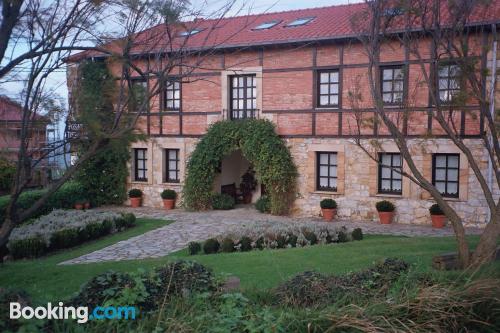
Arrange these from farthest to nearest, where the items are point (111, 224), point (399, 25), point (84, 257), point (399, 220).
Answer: point (399, 220) < point (111, 224) < point (84, 257) < point (399, 25)

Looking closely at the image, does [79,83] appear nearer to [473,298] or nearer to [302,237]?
[473,298]

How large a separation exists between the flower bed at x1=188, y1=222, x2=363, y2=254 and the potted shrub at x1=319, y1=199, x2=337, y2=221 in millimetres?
2995

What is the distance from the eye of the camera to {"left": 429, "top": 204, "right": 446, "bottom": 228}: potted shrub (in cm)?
1303

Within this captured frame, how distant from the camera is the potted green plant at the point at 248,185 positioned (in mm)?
17781

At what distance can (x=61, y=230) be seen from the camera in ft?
37.4

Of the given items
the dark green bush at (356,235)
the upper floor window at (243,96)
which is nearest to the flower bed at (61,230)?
the upper floor window at (243,96)

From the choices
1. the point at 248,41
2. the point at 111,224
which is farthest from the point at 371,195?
the point at 111,224

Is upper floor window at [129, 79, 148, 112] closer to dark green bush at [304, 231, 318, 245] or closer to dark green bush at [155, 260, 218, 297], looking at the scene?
dark green bush at [155, 260, 218, 297]

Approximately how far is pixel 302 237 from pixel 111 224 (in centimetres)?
523

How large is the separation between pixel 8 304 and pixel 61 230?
814cm

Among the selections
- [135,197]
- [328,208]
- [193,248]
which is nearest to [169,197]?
[135,197]

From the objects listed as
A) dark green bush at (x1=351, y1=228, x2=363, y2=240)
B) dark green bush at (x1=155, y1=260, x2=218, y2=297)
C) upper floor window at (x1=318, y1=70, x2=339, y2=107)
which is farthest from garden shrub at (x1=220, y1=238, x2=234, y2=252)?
upper floor window at (x1=318, y1=70, x2=339, y2=107)

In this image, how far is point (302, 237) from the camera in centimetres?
1069

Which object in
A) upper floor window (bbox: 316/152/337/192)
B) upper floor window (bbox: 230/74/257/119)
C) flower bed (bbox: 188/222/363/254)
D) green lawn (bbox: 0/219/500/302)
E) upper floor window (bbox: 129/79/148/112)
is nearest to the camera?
upper floor window (bbox: 129/79/148/112)
